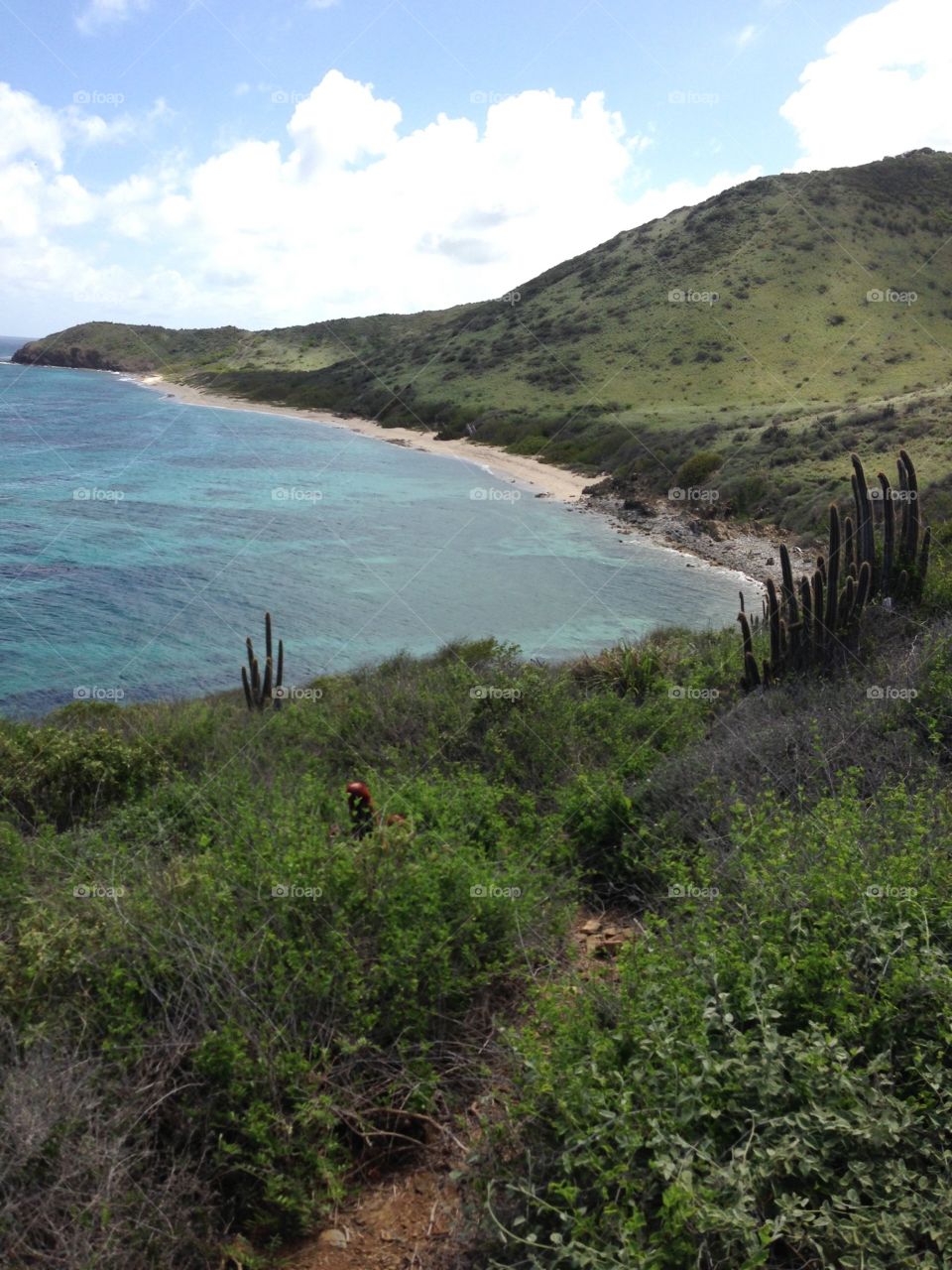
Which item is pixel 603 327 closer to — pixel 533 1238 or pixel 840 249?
pixel 840 249

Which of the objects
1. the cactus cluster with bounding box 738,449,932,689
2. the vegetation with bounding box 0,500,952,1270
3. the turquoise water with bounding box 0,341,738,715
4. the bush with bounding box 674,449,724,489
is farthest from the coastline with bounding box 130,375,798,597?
the vegetation with bounding box 0,500,952,1270

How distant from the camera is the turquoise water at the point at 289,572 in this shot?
2202 centimetres

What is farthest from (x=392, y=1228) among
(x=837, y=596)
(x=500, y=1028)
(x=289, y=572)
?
(x=289, y=572)

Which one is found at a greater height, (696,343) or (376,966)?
(696,343)

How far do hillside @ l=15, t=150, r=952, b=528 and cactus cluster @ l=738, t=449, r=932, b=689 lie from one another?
1972 centimetres

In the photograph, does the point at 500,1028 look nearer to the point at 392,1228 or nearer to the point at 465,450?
the point at 392,1228

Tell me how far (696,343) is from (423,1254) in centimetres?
6373

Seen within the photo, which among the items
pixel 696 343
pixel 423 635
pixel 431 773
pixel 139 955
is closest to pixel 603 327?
pixel 696 343

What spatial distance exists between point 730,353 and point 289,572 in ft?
130

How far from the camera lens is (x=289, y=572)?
100ft

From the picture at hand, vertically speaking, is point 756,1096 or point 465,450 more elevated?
point 465,450

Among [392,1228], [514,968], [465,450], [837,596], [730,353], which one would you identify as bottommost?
[392,1228]

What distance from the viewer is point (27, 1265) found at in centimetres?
337

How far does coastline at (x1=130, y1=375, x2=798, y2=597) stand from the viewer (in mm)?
30953
